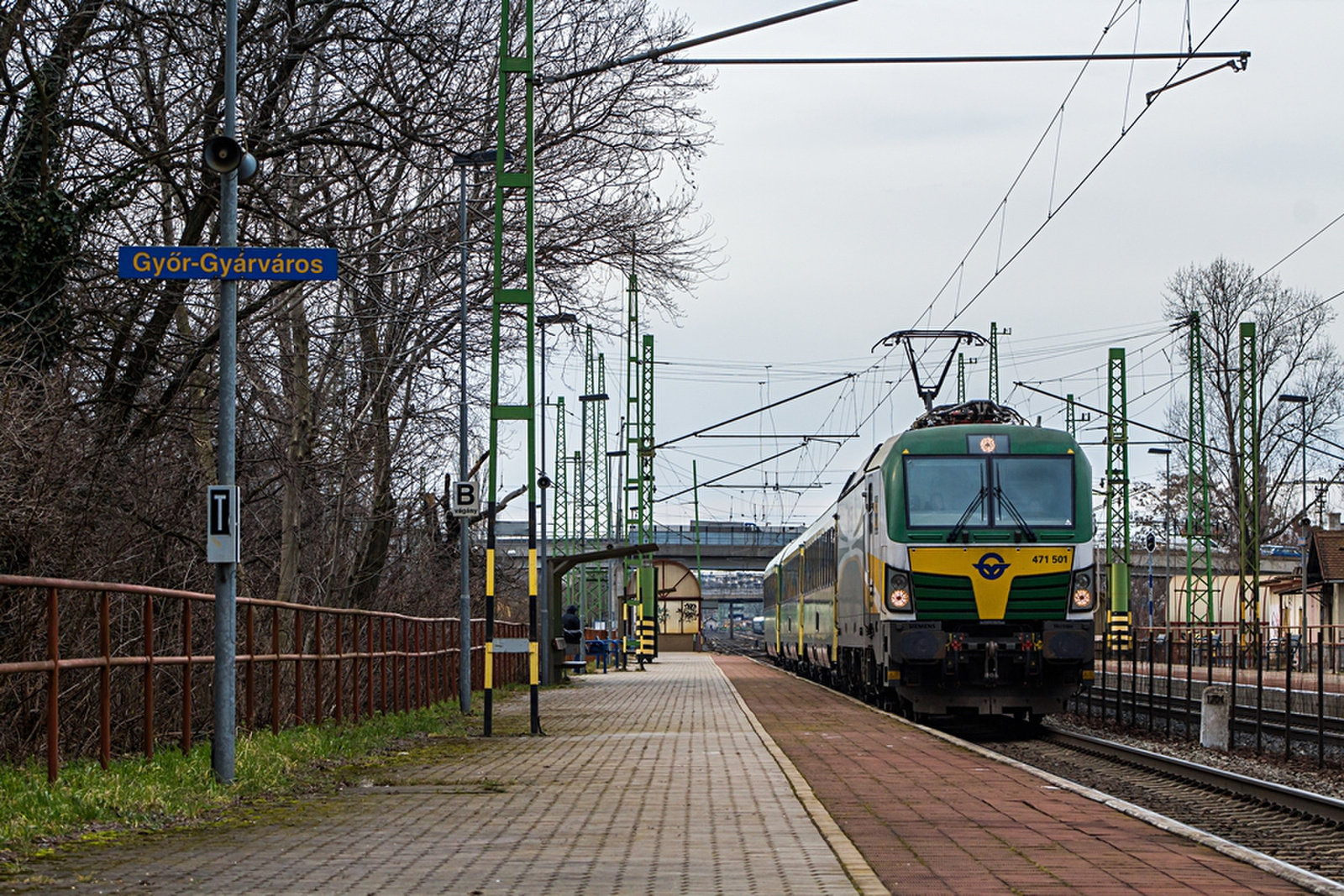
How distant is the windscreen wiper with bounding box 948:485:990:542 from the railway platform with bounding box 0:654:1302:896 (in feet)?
14.9

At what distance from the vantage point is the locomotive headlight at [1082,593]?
19548mm

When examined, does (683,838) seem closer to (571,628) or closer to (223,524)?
(223,524)

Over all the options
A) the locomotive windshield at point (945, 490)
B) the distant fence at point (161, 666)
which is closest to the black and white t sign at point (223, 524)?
the distant fence at point (161, 666)

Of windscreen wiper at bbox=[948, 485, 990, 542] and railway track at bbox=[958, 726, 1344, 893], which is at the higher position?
windscreen wiper at bbox=[948, 485, 990, 542]

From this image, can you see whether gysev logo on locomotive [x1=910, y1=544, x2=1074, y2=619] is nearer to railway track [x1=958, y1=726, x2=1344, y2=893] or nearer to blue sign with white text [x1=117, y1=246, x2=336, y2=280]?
railway track [x1=958, y1=726, x2=1344, y2=893]

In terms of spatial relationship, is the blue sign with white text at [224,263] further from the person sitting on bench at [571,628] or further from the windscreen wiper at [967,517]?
the person sitting on bench at [571,628]

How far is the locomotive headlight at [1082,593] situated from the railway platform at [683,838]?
15.5 feet

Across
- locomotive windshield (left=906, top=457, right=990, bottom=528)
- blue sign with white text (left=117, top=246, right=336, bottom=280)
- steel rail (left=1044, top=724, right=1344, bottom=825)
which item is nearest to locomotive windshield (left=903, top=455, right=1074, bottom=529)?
locomotive windshield (left=906, top=457, right=990, bottom=528)

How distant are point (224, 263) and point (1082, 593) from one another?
1165 centimetres

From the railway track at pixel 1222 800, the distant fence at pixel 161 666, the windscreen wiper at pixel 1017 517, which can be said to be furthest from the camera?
the windscreen wiper at pixel 1017 517

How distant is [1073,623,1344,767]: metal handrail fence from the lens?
1922 centimetres

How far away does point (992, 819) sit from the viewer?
10102 mm

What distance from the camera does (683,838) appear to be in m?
9.05

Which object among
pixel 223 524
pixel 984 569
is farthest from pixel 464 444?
pixel 223 524
